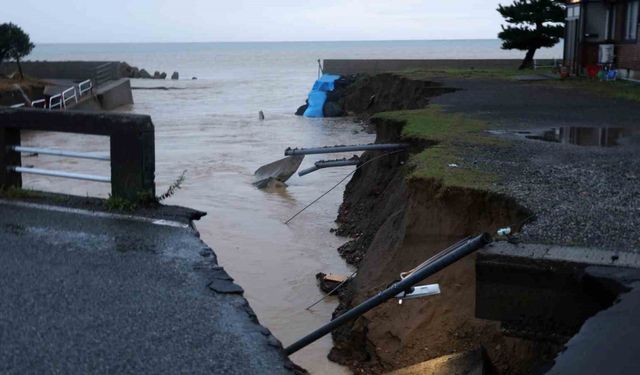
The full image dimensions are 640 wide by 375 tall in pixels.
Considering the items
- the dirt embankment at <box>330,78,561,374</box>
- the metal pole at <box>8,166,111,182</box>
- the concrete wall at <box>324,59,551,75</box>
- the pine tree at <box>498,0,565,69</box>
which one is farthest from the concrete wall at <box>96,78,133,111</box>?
the dirt embankment at <box>330,78,561,374</box>

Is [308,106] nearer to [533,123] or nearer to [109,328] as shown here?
[533,123]

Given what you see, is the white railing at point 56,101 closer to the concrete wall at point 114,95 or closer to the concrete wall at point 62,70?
the concrete wall at point 114,95

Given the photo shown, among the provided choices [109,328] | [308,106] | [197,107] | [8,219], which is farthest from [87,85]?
[109,328]

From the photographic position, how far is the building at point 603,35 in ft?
84.3

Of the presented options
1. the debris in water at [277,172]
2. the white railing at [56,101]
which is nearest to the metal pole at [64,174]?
the debris in water at [277,172]

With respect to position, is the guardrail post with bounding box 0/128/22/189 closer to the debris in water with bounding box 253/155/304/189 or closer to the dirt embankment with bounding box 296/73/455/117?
the debris in water with bounding box 253/155/304/189

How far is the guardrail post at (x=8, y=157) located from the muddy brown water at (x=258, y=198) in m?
3.26

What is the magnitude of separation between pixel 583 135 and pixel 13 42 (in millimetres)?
36566

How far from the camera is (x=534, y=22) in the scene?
36.5 m

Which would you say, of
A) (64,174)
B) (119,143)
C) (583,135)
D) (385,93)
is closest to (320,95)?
(385,93)

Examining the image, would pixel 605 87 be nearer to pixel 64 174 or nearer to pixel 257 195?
pixel 257 195

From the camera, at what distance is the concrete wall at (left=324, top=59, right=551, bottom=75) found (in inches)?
1818

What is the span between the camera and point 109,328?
5742mm

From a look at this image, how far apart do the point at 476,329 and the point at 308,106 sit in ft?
119
